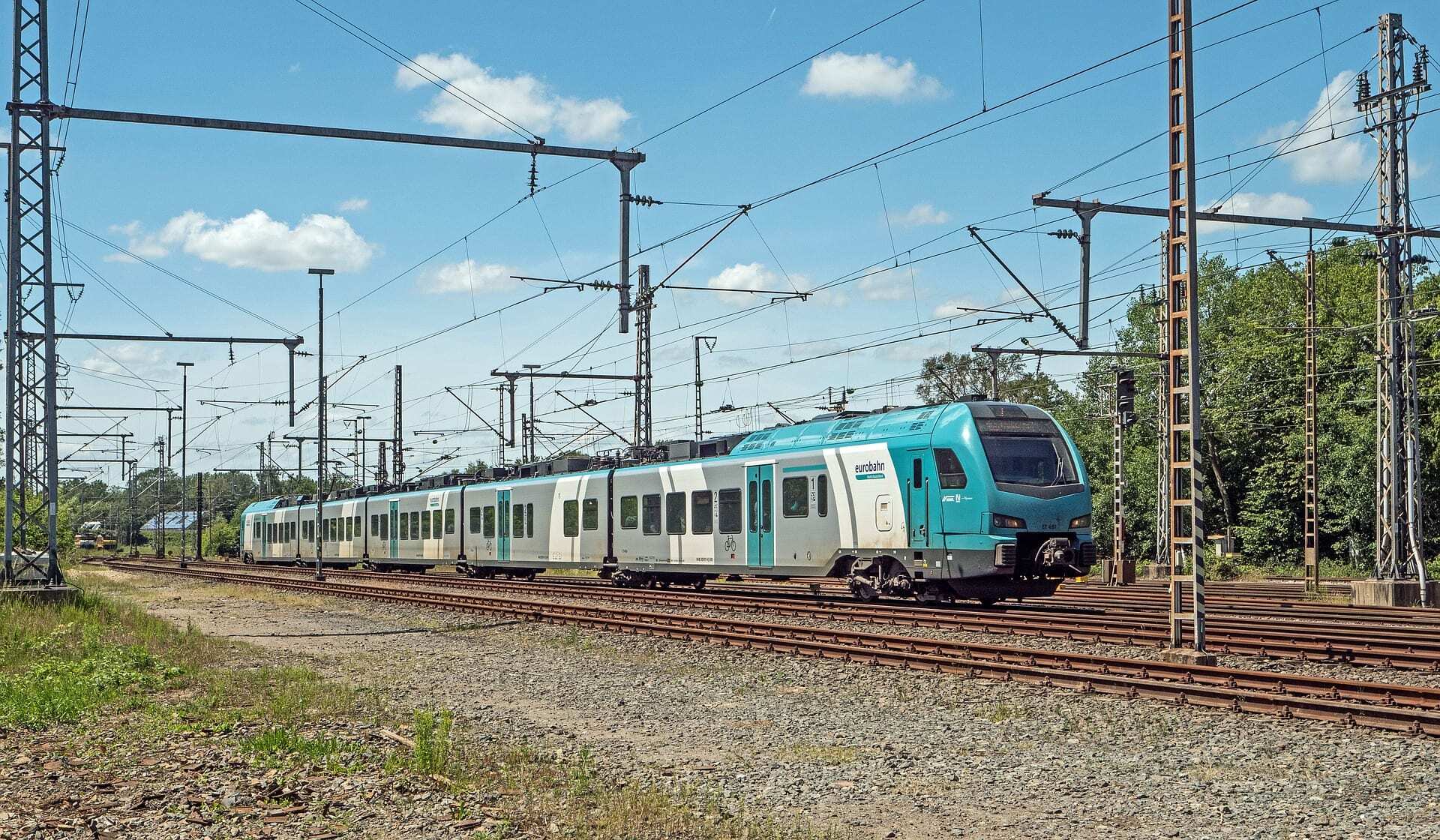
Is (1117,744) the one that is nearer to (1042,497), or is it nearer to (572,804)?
(572,804)

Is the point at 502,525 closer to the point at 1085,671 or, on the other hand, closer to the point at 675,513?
the point at 675,513

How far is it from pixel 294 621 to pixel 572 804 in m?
16.5

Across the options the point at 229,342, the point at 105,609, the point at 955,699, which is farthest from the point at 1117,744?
the point at 229,342

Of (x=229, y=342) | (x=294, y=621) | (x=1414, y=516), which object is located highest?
(x=229, y=342)

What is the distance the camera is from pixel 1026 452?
69.2 ft

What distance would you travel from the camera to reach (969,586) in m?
21.2

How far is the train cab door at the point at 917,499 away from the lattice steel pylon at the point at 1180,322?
226 inches

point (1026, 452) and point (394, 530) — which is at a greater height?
point (1026, 452)

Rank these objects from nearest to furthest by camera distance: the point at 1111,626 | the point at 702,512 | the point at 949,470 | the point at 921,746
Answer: the point at 921,746 → the point at 1111,626 → the point at 949,470 → the point at 702,512

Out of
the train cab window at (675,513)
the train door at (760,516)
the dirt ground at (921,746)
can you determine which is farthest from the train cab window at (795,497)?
the dirt ground at (921,746)

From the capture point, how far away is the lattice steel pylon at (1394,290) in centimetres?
2486

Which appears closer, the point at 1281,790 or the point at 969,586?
the point at 1281,790

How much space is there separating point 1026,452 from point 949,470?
50.1 inches

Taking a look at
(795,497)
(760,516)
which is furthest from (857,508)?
(760,516)
